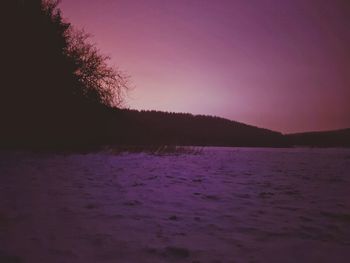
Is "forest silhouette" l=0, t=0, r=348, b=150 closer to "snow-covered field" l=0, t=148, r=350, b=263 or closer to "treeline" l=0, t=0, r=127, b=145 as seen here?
"treeline" l=0, t=0, r=127, b=145

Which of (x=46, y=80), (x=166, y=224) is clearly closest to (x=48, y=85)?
(x=46, y=80)

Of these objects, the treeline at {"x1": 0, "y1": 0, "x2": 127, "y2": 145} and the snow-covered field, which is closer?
the snow-covered field

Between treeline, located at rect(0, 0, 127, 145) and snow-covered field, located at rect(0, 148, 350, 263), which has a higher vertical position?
treeline, located at rect(0, 0, 127, 145)

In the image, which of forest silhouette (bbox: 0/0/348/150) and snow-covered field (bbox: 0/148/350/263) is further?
forest silhouette (bbox: 0/0/348/150)

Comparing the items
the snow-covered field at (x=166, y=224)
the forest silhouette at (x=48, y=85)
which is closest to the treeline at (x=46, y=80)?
the forest silhouette at (x=48, y=85)

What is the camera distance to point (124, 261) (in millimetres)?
4305

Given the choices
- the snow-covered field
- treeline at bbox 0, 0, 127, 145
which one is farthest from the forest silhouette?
the snow-covered field

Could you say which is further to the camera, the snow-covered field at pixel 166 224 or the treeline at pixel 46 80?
the treeline at pixel 46 80

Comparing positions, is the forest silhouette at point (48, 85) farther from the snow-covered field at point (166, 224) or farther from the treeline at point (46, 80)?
the snow-covered field at point (166, 224)

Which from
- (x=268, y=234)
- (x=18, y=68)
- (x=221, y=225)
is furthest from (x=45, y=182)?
(x=18, y=68)

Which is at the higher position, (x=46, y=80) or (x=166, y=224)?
(x=46, y=80)

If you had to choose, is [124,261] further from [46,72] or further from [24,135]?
[24,135]

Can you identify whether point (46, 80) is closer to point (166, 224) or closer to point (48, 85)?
point (48, 85)

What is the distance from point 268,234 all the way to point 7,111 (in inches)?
914
